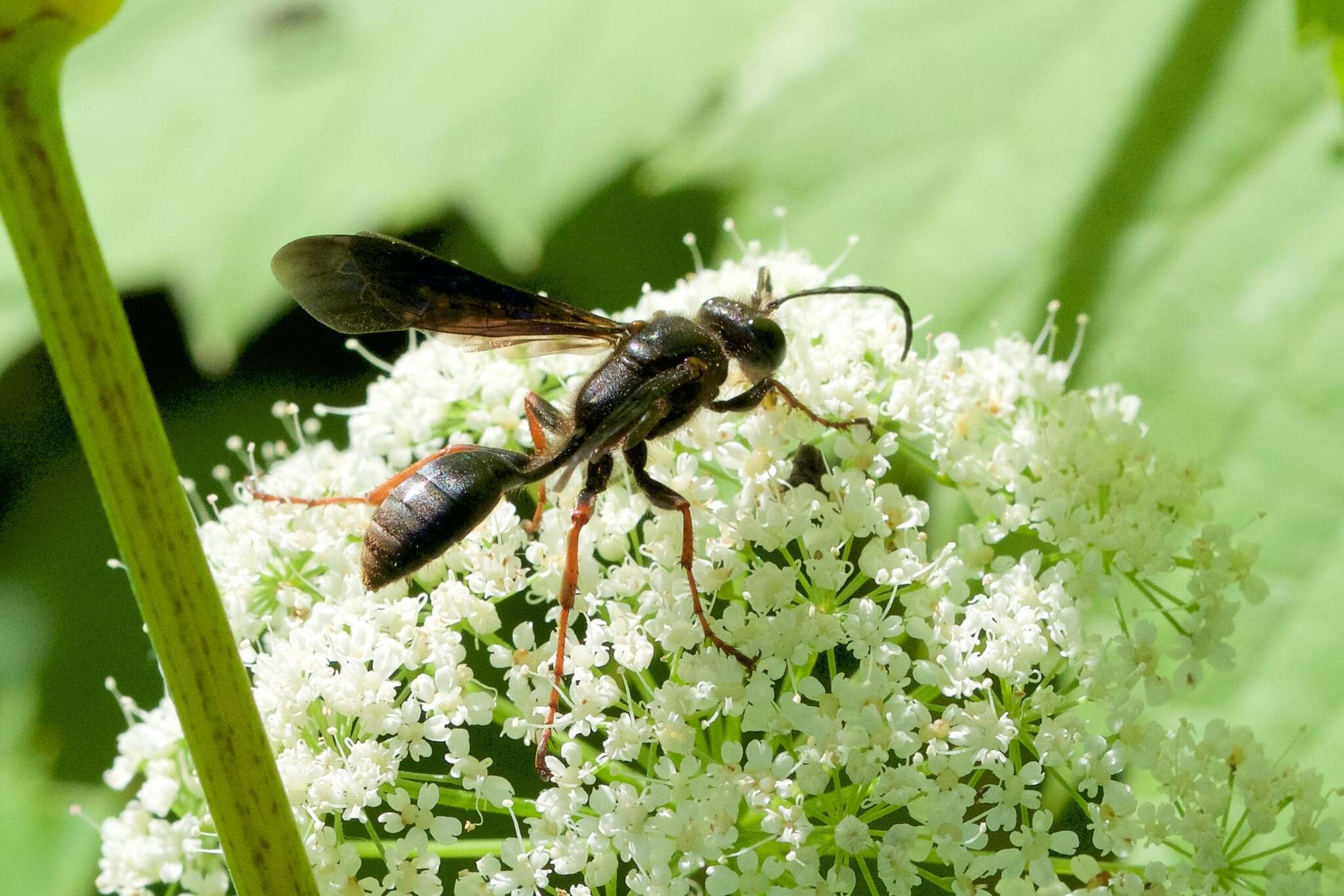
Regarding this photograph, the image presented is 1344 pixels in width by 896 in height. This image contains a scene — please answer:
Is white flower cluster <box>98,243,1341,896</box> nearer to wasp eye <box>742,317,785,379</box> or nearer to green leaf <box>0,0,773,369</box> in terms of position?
wasp eye <box>742,317,785,379</box>

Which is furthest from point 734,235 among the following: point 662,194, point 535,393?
point 535,393

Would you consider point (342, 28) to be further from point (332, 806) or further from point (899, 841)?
point (899, 841)

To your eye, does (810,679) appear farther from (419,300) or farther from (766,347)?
(419,300)

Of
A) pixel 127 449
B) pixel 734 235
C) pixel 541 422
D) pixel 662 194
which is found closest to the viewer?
pixel 127 449

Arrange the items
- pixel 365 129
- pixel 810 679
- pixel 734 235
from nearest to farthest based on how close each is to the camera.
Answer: pixel 810 679 < pixel 734 235 < pixel 365 129

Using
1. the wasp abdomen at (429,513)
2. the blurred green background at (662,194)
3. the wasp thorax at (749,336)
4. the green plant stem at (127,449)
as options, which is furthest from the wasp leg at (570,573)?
the blurred green background at (662,194)

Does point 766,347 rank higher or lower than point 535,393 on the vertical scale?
lower

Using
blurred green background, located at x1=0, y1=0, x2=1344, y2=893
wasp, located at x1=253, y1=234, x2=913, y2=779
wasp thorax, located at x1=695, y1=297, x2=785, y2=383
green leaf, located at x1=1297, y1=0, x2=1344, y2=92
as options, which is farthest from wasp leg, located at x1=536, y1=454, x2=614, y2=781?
green leaf, located at x1=1297, y1=0, x2=1344, y2=92
